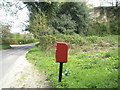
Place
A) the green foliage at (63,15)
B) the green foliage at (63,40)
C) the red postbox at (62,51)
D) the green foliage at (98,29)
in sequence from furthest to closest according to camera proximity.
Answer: the green foliage at (98,29)
the green foliage at (63,15)
the green foliage at (63,40)
the red postbox at (62,51)

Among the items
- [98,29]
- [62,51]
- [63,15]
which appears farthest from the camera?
[98,29]

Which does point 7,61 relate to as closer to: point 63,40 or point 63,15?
point 63,40

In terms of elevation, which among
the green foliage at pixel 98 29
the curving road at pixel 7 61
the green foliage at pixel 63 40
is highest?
the green foliage at pixel 98 29

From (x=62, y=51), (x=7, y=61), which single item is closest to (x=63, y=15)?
(x=7, y=61)

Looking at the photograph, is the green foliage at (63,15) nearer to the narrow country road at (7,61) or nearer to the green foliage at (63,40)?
the green foliage at (63,40)

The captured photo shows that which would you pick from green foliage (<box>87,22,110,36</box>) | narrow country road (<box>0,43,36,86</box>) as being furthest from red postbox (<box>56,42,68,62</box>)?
green foliage (<box>87,22,110,36</box>)

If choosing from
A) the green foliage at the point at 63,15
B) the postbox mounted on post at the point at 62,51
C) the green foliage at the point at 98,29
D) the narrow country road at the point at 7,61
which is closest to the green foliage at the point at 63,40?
the green foliage at the point at 63,15

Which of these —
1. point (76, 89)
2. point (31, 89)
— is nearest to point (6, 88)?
point (31, 89)

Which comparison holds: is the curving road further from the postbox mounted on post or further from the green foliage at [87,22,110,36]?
the green foliage at [87,22,110,36]

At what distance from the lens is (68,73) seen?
14.4 feet

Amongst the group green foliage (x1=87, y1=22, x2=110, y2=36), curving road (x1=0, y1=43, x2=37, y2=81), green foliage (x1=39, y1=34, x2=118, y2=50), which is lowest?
curving road (x1=0, y1=43, x2=37, y2=81)

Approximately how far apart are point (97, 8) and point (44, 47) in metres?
16.9

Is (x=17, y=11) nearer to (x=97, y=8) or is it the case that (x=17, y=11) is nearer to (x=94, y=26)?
(x=94, y=26)

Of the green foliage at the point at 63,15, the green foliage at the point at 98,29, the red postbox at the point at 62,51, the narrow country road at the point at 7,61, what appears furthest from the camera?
the green foliage at the point at 98,29
